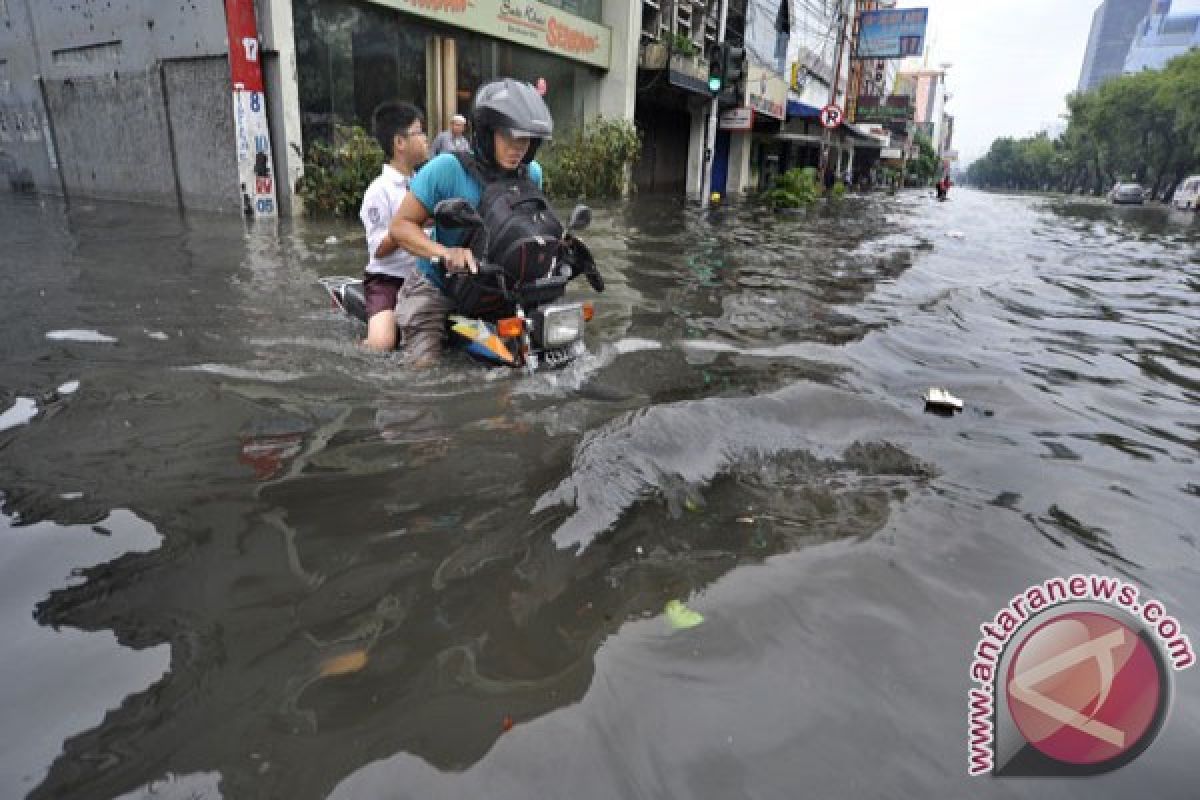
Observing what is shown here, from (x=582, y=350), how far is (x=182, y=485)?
2.26 meters

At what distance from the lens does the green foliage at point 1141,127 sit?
51031 millimetres

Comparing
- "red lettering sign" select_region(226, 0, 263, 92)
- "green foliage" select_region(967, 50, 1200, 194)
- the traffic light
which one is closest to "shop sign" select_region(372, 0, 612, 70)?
"red lettering sign" select_region(226, 0, 263, 92)

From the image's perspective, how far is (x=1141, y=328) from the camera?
21.6 feet

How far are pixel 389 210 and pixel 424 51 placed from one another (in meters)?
11.4

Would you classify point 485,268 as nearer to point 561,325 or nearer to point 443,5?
point 561,325

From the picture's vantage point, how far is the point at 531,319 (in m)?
3.82

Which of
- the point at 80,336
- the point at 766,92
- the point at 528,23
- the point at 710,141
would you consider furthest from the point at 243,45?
the point at 766,92

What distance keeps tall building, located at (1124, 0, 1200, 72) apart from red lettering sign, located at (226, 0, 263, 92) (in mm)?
188374

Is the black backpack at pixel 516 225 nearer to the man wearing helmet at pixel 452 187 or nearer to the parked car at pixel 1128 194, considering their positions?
the man wearing helmet at pixel 452 187

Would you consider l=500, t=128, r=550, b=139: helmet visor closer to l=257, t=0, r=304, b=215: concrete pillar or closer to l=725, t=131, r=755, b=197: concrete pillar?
l=257, t=0, r=304, b=215: concrete pillar


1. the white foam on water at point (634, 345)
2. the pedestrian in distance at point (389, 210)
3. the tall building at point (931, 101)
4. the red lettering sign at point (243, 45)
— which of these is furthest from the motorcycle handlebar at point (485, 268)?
the tall building at point (931, 101)

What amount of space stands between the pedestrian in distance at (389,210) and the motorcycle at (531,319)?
538mm

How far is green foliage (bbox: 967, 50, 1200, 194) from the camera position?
167ft

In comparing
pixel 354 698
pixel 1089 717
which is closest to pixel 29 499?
pixel 354 698
